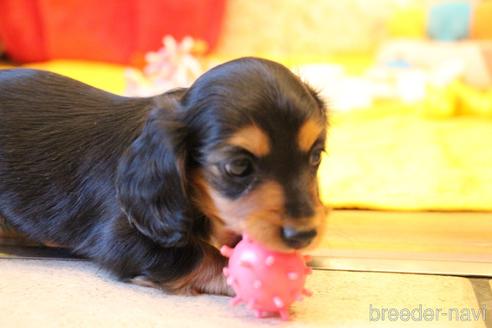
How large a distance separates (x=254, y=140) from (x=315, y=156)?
20 cm

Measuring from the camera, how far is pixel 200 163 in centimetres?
141

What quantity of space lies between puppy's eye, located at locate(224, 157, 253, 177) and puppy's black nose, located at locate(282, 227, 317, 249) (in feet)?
0.50

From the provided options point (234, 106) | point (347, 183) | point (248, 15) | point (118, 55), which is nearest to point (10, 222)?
point (234, 106)

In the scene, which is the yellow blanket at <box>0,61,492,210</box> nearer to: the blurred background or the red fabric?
the blurred background

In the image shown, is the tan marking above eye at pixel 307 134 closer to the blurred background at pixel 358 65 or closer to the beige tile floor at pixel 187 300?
the beige tile floor at pixel 187 300

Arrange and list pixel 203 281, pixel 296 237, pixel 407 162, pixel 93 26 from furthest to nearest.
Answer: pixel 93 26
pixel 407 162
pixel 203 281
pixel 296 237

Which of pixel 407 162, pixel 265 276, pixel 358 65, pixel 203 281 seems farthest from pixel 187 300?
pixel 358 65

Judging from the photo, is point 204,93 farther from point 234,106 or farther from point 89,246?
point 89,246

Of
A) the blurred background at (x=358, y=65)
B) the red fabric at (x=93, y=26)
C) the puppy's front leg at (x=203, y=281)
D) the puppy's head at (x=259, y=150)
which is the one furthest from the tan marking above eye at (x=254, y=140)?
the red fabric at (x=93, y=26)

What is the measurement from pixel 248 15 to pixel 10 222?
2.94 metres

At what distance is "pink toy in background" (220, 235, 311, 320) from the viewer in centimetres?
130

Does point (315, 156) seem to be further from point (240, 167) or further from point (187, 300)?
point (187, 300)

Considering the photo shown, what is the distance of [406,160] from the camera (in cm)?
253

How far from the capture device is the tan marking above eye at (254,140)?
1.31 metres
